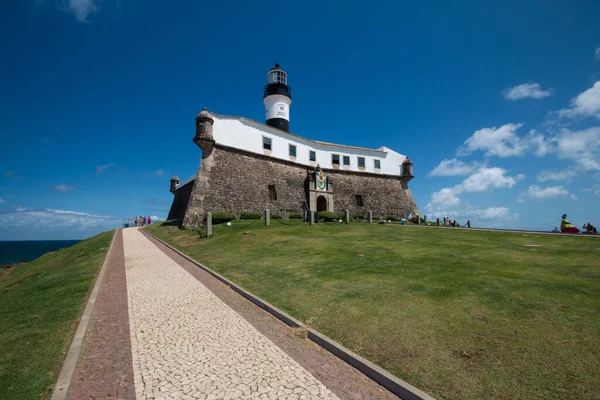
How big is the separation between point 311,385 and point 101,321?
4952 millimetres

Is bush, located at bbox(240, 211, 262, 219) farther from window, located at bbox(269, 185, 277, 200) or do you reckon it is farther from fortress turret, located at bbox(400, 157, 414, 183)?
fortress turret, located at bbox(400, 157, 414, 183)

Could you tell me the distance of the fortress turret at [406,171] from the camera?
37031 mm

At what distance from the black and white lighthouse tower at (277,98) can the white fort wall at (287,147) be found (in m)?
3.22

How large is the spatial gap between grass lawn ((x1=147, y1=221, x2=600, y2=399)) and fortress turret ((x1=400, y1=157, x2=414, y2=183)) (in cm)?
2729

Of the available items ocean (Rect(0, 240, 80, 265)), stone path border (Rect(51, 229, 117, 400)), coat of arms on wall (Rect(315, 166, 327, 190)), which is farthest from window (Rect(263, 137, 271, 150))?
ocean (Rect(0, 240, 80, 265))

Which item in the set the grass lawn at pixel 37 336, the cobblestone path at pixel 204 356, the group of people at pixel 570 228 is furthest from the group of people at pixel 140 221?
the group of people at pixel 570 228

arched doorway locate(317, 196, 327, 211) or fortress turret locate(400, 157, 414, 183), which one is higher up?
fortress turret locate(400, 157, 414, 183)

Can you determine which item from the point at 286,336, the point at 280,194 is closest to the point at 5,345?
the point at 286,336

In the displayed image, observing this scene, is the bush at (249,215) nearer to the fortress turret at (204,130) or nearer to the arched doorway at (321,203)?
the fortress turret at (204,130)

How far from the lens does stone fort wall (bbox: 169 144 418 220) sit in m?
22.5

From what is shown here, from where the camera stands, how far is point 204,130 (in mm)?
22094

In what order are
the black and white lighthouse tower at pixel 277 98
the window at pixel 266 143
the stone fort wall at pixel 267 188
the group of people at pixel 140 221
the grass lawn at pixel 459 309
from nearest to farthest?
the grass lawn at pixel 459 309, the stone fort wall at pixel 267 188, the window at pixel 266 143, the black and white lighthouse tower at pixel 277 98, the group of people at pixel 140 221

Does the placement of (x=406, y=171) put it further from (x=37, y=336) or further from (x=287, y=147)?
(x=37, y=336)

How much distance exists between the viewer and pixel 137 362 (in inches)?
154
